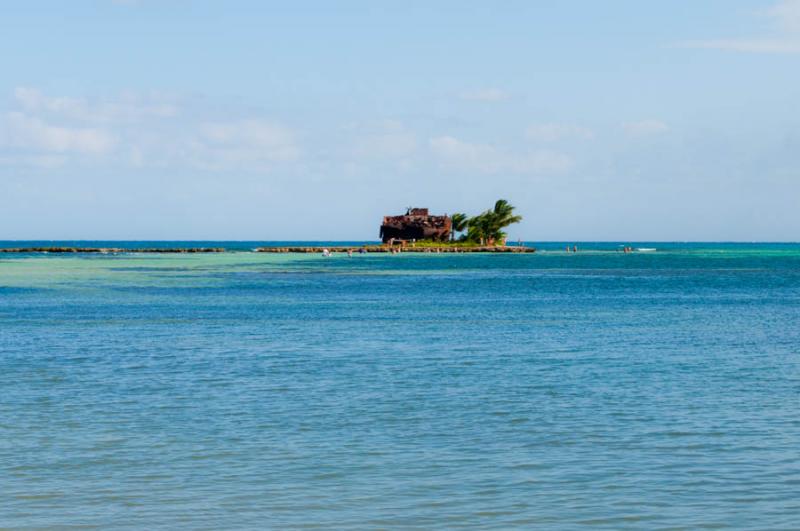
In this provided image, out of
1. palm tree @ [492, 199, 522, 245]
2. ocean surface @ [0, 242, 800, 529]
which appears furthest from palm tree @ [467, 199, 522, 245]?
ocean surface @ [0, 242, 800, 529]

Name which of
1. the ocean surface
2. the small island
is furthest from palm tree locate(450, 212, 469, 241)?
the ocean surface

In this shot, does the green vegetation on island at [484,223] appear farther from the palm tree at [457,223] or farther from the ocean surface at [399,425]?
the ocean surface at [399,425]

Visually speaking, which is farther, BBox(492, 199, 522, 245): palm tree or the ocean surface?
BBox(492, 199, 522, 245): palm tree

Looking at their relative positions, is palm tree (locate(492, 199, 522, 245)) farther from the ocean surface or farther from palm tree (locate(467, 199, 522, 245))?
the ocean surface

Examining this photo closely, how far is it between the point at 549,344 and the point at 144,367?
544 inches

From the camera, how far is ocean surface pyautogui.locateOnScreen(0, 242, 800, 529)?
1344 cm

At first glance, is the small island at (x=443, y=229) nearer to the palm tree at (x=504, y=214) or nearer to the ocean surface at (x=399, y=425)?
the palm tree at (x=504, y=214)

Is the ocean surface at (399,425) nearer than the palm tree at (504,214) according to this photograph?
Yes

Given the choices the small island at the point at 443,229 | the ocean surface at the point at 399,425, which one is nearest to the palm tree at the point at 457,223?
the small island at the point at 443,229

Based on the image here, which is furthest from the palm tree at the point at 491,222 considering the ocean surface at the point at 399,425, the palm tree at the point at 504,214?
the ocean surface at the point at 399,425

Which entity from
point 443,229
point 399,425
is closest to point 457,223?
point 443,229

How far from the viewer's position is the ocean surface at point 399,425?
44.1 feet

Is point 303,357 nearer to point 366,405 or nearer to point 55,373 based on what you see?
point 55,373

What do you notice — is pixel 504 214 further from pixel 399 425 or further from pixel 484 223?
pixel 399 425
